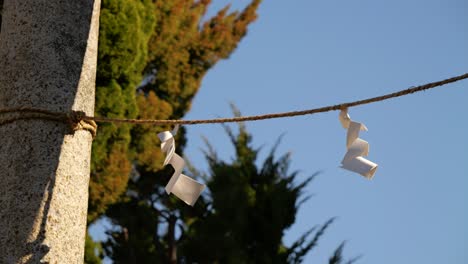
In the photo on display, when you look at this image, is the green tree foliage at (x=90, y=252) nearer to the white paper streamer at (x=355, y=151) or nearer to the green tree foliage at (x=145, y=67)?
the green tree foliage at (x=145, y=67)

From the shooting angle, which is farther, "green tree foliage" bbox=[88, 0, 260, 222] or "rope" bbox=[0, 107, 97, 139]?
"green tree foliage" bbox=[88, 0, 260, 222]

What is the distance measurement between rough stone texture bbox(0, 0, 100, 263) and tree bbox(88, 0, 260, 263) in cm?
444

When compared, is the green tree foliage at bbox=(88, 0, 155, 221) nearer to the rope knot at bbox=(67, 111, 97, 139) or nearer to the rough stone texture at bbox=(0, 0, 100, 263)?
the rough stone texture at bbox=(0, 0, 100, 263)

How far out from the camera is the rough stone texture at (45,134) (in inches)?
85.5

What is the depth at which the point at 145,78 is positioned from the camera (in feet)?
39.1

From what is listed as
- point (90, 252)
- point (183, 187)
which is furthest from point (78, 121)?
point (90, 252)

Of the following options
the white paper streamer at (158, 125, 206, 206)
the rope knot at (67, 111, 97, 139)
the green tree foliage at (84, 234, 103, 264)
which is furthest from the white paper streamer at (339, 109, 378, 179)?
the green tree foliage at (84, 234, 103, 264)

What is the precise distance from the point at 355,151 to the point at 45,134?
0.94 metres

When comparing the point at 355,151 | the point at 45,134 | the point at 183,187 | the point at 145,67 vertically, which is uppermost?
the point at 145,67

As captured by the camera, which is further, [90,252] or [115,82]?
[90,252]

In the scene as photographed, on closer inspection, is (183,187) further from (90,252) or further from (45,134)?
(90,252)

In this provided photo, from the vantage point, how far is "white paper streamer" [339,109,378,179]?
2.36 meters

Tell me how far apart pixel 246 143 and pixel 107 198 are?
3541 millimetres

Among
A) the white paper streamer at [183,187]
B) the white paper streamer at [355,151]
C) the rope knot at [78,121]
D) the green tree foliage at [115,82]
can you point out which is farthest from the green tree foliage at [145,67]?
the white paper streamer at [355,151]
